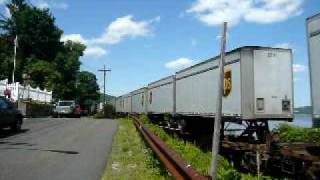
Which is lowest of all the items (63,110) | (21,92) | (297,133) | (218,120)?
(297,133)

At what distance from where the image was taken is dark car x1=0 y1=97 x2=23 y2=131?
20.5m

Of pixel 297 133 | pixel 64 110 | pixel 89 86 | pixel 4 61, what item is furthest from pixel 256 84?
pixel 89 86

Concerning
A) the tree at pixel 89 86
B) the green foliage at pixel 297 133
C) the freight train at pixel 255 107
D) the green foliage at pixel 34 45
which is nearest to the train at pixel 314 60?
the freight train at pixel 255 107

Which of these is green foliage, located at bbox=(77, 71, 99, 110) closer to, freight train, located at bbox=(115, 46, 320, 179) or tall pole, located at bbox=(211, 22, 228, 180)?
freight train, located at bbox=(115, 46, 320, 179)

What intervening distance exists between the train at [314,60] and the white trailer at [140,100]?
107 ft

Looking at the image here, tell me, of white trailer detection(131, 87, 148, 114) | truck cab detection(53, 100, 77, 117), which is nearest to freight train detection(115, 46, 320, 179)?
white trailer detection(131, 87, 148, 114)

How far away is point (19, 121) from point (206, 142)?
10135 mm

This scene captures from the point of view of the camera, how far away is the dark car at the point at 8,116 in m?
20.5

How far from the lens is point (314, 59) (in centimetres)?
805

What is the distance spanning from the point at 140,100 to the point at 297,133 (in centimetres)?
3439

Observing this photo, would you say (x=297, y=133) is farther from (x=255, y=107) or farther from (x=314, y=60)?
(x=314, y=60)

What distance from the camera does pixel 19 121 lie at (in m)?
23.5

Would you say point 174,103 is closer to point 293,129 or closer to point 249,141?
point 249,141

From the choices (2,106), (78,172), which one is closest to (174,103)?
(2,106)
